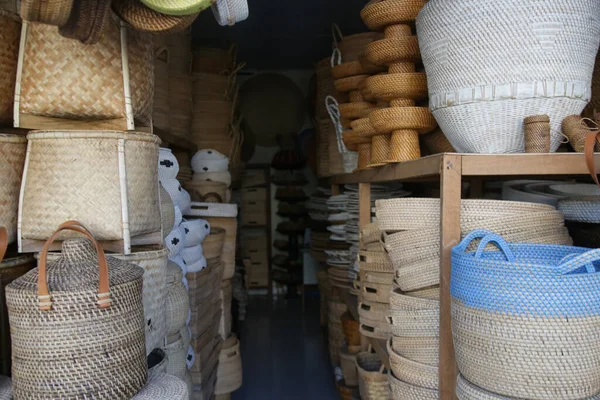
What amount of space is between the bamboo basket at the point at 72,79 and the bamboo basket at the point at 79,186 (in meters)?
0.10

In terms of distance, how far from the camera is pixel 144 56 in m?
1.91

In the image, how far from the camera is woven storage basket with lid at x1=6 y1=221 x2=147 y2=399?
144 cm

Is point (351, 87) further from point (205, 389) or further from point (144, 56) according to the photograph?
point (205, 389)

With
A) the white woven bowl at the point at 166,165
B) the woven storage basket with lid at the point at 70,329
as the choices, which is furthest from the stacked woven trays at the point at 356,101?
the woven storage basket with lid at the point at 70,329

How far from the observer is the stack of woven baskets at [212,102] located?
4488 mm

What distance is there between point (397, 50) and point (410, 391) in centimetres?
133

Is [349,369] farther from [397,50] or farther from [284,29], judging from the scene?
[284,29]

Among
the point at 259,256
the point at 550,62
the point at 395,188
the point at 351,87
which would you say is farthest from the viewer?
the point at 259,256

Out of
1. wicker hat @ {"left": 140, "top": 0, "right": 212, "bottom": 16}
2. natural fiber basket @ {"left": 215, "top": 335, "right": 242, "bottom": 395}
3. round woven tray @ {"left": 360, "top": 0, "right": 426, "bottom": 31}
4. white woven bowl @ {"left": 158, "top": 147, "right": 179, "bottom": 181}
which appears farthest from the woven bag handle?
natural fiber basket @ {"left": 215, "top": 335, "right": 242, "bottom": 395}

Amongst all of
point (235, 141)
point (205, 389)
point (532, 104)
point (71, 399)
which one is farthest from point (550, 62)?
point (235, 141)

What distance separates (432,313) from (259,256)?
18.9ft

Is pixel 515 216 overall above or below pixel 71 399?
above

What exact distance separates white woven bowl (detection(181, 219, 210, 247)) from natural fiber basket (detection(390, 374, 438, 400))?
5.17ft

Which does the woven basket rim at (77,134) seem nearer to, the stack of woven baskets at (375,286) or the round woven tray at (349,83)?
the stack of woven baskets at (375,286)
